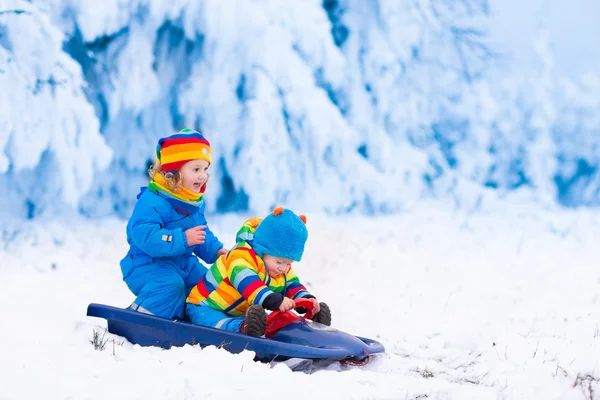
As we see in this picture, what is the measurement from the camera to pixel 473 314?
5.60 m

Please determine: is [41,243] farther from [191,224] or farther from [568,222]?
[568,222]

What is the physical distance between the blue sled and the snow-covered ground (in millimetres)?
112

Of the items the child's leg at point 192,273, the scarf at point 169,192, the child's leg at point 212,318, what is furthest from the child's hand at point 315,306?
the scarf at point 169,192

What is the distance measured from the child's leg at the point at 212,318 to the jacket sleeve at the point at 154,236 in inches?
14.4

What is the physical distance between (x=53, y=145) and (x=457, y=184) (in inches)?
240

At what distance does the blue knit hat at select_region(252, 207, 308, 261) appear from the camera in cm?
384

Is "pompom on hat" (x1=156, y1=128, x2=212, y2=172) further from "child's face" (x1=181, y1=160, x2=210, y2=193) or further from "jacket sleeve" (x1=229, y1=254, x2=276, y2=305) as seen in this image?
"jacket sleeve" (x1=229, y1=254, x2=276, y2=305)

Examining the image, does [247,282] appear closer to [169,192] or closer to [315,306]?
[315,306]

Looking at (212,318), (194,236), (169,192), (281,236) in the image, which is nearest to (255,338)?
(212,318)

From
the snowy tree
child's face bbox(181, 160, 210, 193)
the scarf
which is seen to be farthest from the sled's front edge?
the snowy tree

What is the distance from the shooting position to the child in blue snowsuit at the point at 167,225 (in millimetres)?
4102

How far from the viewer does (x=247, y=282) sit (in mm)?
3748

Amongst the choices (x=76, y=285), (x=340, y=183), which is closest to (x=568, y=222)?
(x=340, y=183)

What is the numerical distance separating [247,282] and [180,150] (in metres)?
0.99
